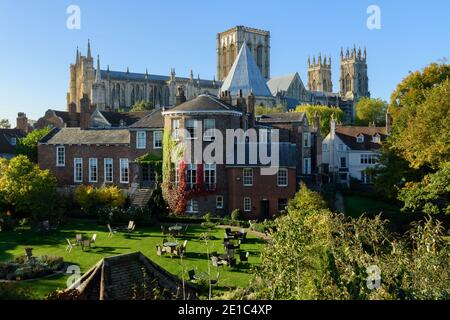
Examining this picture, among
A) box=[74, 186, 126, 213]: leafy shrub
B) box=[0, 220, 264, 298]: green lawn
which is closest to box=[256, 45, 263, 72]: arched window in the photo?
box=[74, 186, 126, 213]: leafy shrub

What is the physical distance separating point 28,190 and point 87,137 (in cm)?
1252

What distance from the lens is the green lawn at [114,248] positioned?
2592cm

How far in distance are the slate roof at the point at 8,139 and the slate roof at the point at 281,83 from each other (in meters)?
67.3

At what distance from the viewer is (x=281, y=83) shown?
13000cm

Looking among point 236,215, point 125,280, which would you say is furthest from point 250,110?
point 125,280

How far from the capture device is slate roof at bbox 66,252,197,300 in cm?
1708

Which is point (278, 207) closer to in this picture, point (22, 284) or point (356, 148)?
point (22, 284)

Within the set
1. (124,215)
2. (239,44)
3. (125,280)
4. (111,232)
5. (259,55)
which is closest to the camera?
(125,280)

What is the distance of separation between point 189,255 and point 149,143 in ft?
58.9

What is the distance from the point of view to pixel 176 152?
43.4 meters

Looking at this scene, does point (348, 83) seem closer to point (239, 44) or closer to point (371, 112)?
point (239, 44)

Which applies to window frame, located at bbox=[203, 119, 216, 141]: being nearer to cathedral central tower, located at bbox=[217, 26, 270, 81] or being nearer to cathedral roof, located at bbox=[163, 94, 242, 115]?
cathedral roof, located at bbox=[163, 94, 242, 115]

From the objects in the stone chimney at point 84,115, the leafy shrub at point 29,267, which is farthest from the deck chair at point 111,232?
the stone chimney at point 84,115

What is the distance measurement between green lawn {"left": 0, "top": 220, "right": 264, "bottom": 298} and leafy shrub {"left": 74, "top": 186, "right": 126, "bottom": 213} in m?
2.58
